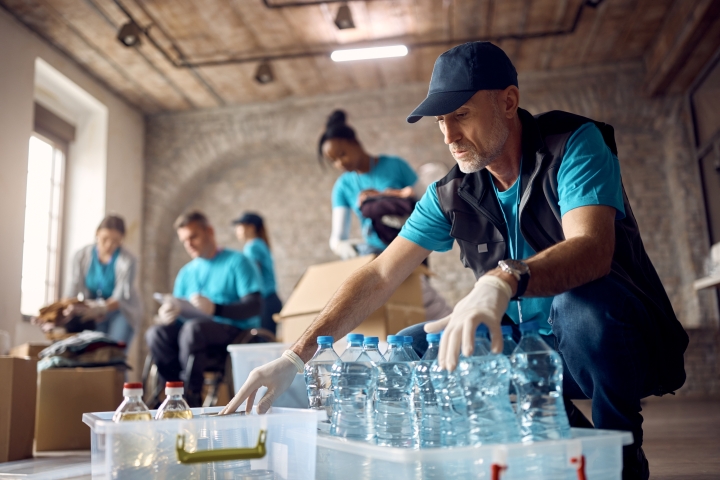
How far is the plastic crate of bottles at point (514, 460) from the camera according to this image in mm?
1030

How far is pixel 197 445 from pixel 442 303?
82.4 inches

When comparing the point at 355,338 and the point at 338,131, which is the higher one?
the point at 338,131

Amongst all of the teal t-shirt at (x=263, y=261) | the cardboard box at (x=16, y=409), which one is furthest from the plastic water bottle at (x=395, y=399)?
the teal t-shirt at (x=263, y=261)

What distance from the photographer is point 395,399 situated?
1.44 m

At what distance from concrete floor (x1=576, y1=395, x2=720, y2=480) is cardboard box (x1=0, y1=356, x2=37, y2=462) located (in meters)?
2.18

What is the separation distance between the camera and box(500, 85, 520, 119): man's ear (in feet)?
5.15

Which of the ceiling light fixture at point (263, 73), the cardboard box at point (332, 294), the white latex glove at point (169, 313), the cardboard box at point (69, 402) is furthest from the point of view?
the ceiling light fixture at point (263, 73)

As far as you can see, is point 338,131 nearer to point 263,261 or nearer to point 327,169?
point 263,261

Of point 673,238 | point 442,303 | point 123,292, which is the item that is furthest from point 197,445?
point 673,238

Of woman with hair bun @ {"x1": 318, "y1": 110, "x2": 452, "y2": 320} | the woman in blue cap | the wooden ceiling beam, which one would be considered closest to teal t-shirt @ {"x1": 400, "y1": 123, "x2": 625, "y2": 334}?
woman with hair bun @ {"x1": 318, "y1": 110, "x2": 452, "y2": 320}

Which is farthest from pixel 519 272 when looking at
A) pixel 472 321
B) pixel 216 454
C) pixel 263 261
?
pixel 263 261

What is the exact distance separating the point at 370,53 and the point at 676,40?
2253 mm

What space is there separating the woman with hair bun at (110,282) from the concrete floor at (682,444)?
166cm

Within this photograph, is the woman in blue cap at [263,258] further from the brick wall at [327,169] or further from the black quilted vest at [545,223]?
the black quilted vest at [545,223]
